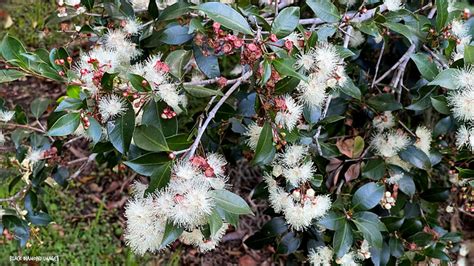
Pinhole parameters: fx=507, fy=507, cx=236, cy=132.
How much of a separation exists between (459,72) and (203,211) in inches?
30.1

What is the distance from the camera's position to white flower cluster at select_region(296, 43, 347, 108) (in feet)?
4.24

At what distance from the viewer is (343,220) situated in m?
1.47

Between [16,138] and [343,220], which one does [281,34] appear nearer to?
[343,220]

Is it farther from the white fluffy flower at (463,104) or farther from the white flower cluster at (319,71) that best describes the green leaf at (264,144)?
the white fluffy flower at (463,104)

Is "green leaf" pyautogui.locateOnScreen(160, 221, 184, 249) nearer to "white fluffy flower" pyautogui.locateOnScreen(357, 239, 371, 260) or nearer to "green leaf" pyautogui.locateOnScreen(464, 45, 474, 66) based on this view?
"white fluffy flower" pyautogui.locateOnScreen(357, 239, 371, 260)

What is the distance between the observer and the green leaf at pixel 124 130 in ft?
3.99

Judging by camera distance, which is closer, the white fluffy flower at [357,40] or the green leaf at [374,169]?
the green leaf at [374,169]

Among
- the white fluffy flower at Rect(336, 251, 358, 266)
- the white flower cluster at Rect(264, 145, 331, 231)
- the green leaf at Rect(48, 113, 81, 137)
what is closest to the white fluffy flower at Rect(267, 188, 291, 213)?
the white flower cluster at Rect(264, 145, 331, 231)

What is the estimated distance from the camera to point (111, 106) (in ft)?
3.94

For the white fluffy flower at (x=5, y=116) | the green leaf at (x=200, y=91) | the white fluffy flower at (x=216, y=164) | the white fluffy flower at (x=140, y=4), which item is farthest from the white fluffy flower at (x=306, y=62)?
the white fluffy flower at (x=5, y=116)

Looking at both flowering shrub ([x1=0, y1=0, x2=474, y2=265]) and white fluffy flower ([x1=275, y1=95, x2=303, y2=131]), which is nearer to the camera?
flowering shrub ([x1=0, y1=0, x2=474, y2=265])

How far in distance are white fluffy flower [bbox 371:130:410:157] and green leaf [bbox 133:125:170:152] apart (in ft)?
2.69

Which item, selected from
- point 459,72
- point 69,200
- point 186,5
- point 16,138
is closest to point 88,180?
point 69,200

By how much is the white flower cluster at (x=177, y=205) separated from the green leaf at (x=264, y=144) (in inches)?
5.6
